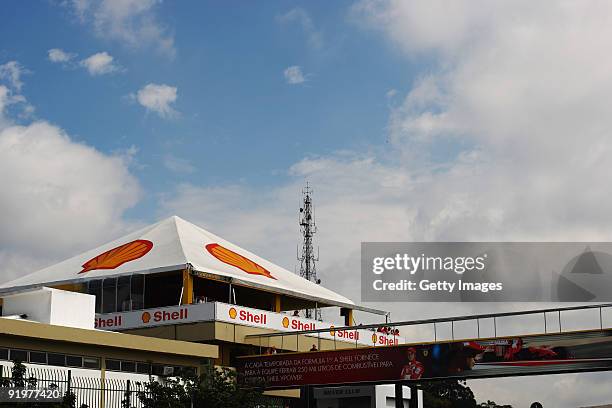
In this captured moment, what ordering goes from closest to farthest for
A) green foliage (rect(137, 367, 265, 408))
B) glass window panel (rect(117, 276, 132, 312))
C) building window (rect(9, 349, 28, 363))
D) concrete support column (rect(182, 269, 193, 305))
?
building window (rect(9, 349, 28, 363)) → green foliage (rect(137, 367, 265, 408)) → concrete support column (rect(182, 269, 193, 305)) → glass window panel (rect(117, 276, 132, 312))

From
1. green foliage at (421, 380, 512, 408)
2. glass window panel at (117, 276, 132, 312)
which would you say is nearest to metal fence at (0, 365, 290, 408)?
glass window panel at (117, 276, 132, 312)

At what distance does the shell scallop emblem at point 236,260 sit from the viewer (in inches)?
2176

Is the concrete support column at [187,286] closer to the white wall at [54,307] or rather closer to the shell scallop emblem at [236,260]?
the shell scallop emblem at [236,260]

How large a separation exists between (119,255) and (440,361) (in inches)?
906

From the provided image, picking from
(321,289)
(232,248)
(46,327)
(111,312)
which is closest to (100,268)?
(111,312)

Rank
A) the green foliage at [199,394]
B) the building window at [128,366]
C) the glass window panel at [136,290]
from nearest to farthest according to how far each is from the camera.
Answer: the green foliage at [199,394]
the building window at [128,366]
the glass window panel at [136,290]

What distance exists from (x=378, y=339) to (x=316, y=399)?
7.42m

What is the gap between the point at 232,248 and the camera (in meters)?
59.6

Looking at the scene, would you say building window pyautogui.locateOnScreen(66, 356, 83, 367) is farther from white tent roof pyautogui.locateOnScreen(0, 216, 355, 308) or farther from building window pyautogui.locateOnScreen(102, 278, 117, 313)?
building window pyautogui.locateOnScreen(102, 278, 117, 313)

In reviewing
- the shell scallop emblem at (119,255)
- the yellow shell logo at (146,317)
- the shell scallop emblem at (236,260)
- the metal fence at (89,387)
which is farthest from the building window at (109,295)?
the metal fence at (89,387)

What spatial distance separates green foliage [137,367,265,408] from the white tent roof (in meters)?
12.8

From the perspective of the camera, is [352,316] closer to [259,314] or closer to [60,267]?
[259,314]

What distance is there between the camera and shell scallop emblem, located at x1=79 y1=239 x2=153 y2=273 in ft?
180

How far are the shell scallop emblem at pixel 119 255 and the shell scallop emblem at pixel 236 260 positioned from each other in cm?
383
